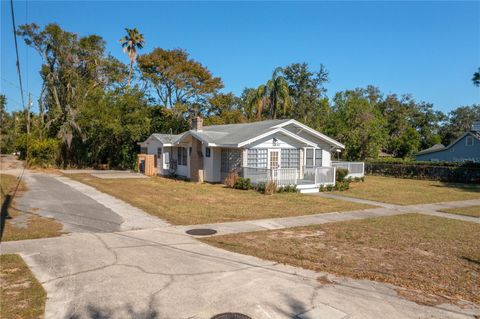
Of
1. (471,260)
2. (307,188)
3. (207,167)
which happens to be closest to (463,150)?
(307,188)

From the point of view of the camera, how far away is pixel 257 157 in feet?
71.6

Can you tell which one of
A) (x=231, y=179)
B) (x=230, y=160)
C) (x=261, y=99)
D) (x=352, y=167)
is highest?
(x=261, y=99)

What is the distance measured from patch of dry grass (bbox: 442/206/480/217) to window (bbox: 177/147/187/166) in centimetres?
1718

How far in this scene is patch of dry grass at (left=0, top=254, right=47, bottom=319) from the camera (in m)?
4.74

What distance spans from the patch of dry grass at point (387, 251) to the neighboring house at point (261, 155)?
8.86 meters

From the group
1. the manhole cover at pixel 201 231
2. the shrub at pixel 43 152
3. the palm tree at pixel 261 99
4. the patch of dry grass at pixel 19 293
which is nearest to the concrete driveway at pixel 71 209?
the manhole cover at pixel 201 231

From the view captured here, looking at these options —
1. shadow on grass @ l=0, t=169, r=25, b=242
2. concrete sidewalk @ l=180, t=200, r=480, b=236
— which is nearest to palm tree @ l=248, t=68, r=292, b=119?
concrete sidewalk @ l=180, t=200, r=480, b=236

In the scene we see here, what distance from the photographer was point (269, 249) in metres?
8.18

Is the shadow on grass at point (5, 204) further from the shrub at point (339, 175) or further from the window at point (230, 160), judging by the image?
the shrub at point (339, 175)

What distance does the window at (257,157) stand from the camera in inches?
848

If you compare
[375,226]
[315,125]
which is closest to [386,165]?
[315,125]

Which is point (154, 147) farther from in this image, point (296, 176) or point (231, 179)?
point (296, 176)

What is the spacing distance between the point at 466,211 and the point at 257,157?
11035 millimetres

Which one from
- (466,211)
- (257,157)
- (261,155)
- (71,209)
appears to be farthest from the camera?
(261,155)
